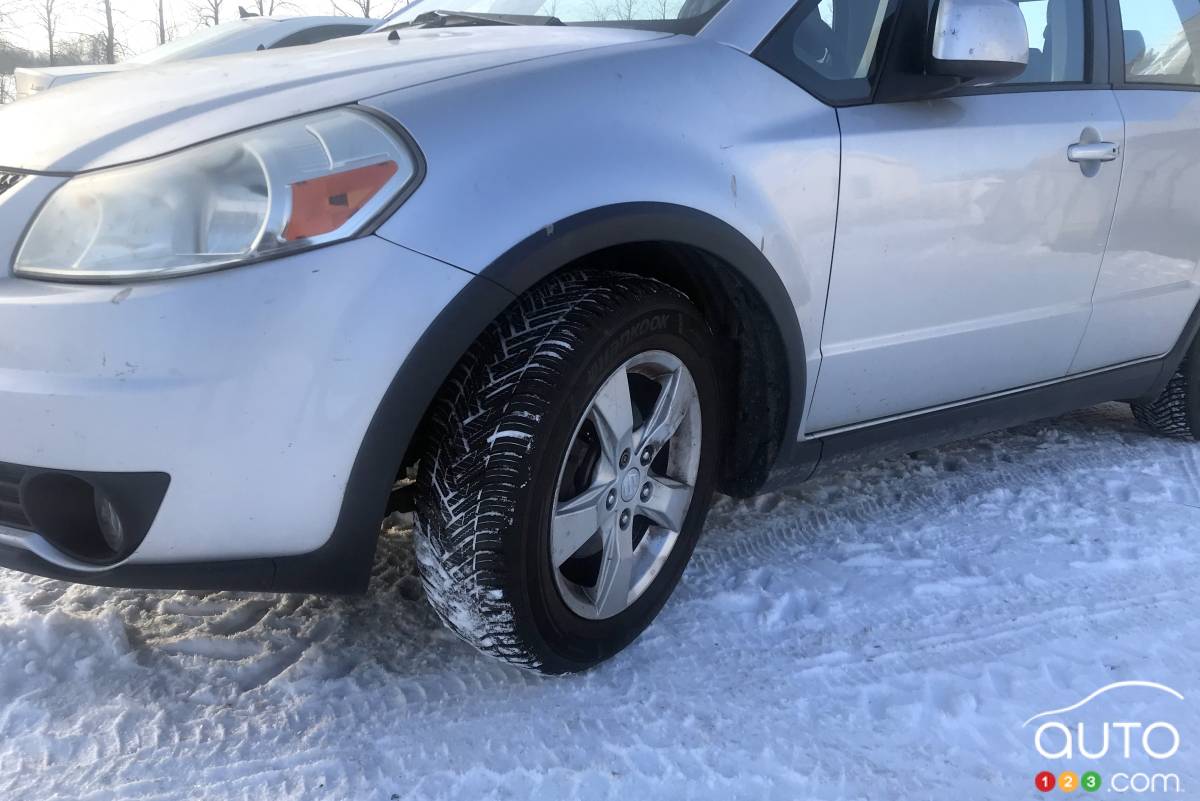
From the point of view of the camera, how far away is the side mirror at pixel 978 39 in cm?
230

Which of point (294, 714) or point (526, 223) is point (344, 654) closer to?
point (294, 714)

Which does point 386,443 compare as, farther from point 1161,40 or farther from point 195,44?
point 195,44

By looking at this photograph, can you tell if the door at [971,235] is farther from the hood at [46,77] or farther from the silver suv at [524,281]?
the hood at [46,77]

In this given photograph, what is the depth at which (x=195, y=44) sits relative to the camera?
22.7 ft

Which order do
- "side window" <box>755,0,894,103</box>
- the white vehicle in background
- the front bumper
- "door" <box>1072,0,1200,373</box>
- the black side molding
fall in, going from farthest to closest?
the white vehicle in background → "door" <box>1072,0,1200,373</box> → the black side molding → "side window" <box>755,0,894,103</box> → the front bumper

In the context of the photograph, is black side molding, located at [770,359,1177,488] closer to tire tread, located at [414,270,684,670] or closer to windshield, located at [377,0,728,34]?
tire tread, located at [414,270,684,670]

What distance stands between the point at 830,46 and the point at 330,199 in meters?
1.32

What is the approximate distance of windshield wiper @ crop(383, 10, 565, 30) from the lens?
257 centimetres

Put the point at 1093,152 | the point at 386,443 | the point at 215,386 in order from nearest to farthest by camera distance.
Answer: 1. the point at 215,386
2. the point at 386,443
3. the point at 1093,152

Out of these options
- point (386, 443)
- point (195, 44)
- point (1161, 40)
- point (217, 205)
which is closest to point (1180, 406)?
point (1161, 40)

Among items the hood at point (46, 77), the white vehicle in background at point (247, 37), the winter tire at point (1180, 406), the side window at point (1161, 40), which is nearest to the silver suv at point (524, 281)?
the side window at point (1161, 40)

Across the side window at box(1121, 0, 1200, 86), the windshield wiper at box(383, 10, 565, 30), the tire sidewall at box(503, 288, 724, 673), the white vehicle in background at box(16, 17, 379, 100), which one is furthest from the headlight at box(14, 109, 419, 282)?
the white vehicle in background at box(16, 17, 379, 100)

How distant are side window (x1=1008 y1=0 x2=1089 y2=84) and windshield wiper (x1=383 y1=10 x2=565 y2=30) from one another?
129 centimetres

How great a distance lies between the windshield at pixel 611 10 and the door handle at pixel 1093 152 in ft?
Result: 3.67
